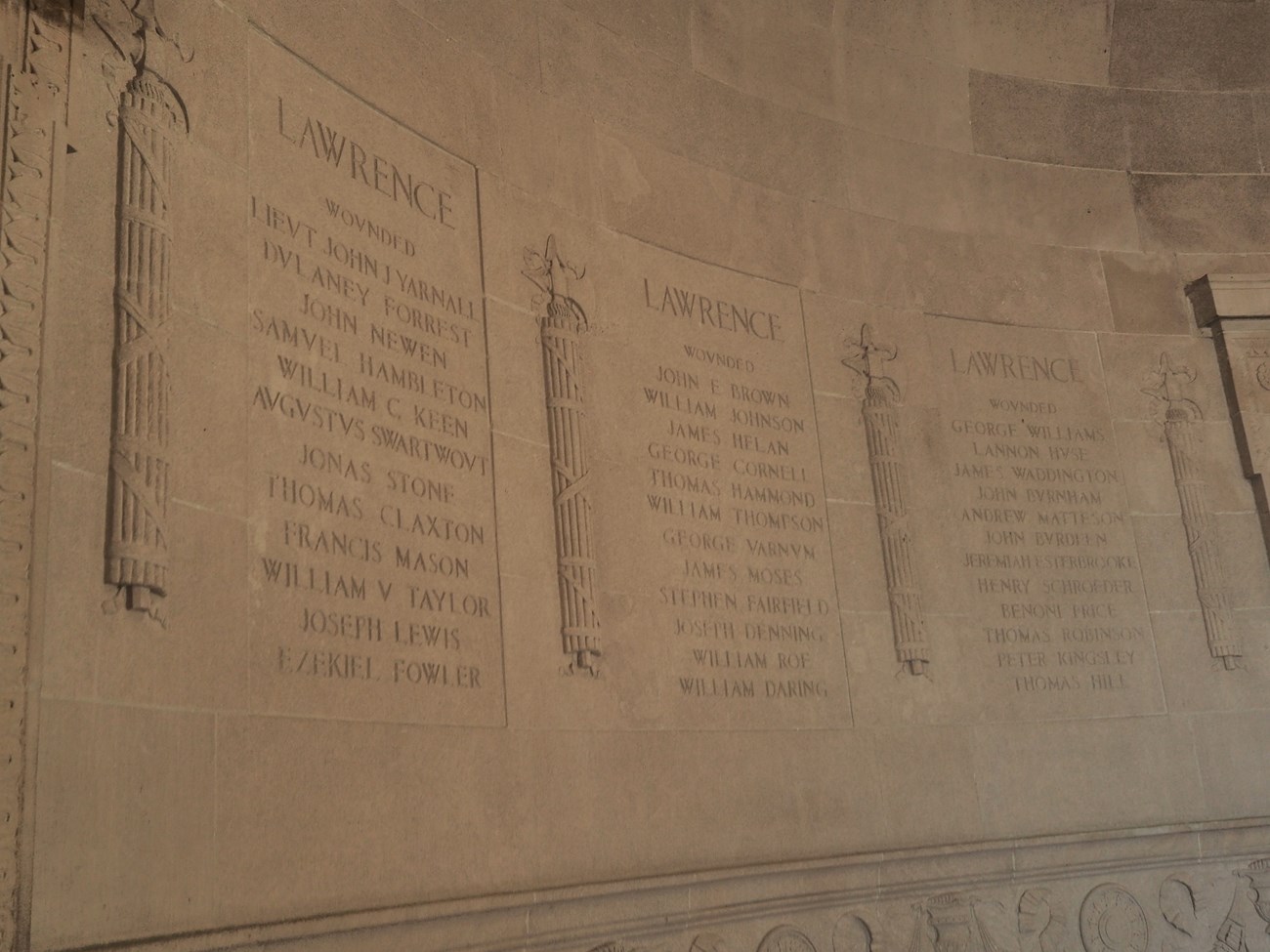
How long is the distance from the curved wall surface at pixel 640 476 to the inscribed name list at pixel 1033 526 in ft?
0.11

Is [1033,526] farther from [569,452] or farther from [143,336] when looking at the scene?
[143,336]

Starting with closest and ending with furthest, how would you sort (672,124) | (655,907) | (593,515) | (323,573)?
1. (323,573)
2. (655,907)
3. (593,515)
4. (672,124)

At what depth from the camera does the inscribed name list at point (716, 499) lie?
7.45m

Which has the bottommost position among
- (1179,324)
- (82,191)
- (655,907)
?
(655,907)

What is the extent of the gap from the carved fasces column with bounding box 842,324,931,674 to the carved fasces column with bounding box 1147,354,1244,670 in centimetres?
231

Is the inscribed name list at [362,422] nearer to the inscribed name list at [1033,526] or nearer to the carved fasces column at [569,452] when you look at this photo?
the carved fasces column at [569,452]

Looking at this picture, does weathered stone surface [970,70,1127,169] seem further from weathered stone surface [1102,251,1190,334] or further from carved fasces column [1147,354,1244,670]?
carved fasces column [1147,354,1244,670]

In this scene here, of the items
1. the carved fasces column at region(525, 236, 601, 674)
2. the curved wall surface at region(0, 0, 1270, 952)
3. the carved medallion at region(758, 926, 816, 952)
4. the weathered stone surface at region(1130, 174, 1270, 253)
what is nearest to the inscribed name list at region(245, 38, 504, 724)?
the curved wall surface at region(0, 0, 1270, 952)

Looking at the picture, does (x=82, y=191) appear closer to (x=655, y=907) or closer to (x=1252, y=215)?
(x=655, y=907)

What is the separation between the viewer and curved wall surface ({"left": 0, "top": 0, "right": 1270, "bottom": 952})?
5.01 metres

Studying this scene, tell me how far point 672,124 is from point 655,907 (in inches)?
190

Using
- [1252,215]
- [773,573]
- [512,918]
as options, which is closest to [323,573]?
[512,918]

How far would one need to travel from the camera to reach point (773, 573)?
8.09m

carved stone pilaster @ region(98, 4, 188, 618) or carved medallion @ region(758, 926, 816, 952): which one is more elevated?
carved stone pilaster @ region(98, 4, 188, 618)
